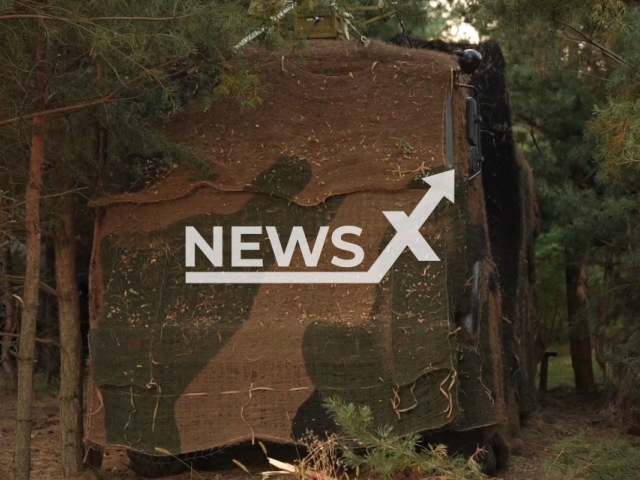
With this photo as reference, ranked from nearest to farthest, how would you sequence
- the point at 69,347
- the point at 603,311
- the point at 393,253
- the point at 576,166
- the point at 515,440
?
1. the point at 393,253
2. the point at 69,347
3. the point at 515,440
4. the point at 603,311
5. the point at 576,166

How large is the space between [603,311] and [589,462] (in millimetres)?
6796

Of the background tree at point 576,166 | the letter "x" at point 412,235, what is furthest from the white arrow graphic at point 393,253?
the background tree at point 576,166

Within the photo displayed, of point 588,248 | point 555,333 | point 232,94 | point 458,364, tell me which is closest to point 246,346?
point 458,364

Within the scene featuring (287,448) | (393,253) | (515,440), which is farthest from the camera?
(515,440)

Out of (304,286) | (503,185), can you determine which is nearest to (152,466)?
(304,286)

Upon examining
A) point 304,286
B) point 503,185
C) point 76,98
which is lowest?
point 304,286

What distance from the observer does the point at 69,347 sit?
9227 millimetres

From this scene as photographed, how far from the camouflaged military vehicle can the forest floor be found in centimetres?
48

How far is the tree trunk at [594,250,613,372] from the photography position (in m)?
13.5

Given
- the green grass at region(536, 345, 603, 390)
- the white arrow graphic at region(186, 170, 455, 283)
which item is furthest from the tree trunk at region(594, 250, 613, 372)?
the white arrow graphic at region(186, 170, 455, 283)

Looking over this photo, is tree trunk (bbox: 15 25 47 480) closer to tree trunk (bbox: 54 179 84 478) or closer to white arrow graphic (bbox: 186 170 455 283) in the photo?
tree trunk (bbox: 54 179 84 478)

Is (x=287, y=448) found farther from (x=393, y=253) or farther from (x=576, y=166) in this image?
(x=576, y=166)

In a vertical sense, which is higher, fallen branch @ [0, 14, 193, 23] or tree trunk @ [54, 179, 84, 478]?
fallen branch @ [0, 14, 193, 23]

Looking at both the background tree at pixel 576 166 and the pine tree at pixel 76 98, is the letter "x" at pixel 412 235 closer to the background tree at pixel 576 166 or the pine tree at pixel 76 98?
the pine tree at pixel 76 98
